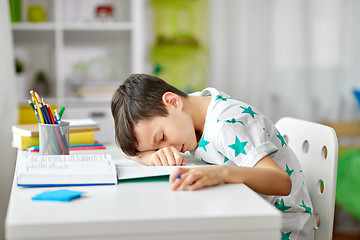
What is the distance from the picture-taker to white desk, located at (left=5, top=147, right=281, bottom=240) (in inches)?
27.1

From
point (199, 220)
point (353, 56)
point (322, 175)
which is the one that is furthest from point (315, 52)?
point (199, 220)

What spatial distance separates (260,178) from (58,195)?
1.25 feet

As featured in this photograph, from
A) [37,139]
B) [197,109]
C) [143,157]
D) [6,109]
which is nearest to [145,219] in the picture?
[143,157]

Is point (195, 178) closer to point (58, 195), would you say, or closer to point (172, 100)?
point (58, 195)

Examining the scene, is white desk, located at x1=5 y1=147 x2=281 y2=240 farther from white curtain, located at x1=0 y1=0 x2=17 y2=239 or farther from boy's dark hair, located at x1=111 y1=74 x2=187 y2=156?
white curtain, located at x1=0 y1=0 x2=17 y2=239

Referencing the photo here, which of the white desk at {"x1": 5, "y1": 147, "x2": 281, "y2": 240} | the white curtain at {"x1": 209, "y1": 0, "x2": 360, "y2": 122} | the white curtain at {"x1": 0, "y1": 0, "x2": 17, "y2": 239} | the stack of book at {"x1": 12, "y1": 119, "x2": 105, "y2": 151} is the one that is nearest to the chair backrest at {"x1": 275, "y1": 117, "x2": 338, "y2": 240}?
the white desk at {"x1": 5, "y1": 147, "x2": 281, "y2": 240}

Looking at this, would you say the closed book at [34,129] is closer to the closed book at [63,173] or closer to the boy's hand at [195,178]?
the closed book at [63,173]

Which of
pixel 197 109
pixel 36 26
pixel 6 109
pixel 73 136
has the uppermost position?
pixel 36 26

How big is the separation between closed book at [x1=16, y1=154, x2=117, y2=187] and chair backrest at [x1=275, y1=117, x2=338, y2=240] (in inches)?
21.5

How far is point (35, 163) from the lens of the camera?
1.01 metres

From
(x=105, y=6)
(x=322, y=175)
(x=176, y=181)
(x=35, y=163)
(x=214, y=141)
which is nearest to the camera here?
(x=176, y=181)

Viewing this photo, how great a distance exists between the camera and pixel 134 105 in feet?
4.10

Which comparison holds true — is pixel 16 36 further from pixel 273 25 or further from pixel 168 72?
pixel 273 25

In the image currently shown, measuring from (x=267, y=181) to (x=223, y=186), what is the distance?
11cm
